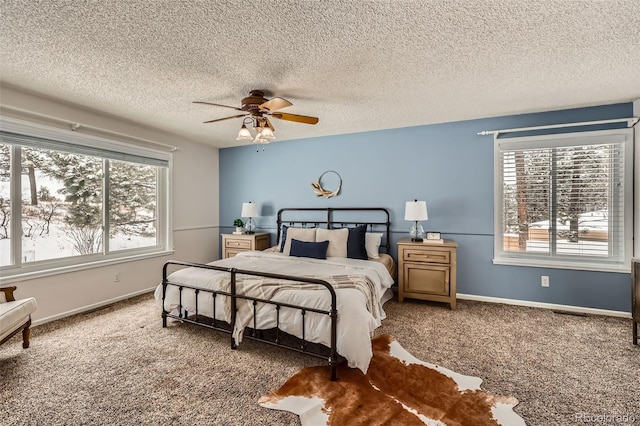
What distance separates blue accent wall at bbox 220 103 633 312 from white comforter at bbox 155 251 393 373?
4.34 feet

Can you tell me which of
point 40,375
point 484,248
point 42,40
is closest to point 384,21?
point 42,40

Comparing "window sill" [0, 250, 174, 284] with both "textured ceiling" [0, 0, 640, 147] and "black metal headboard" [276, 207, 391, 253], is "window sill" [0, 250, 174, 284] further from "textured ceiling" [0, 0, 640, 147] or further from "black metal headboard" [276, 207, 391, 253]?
"black metal headboard" [276, 207, 391, 253]

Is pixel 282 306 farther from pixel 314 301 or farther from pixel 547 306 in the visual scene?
pixel 547 306

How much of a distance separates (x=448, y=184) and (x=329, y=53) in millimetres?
2649

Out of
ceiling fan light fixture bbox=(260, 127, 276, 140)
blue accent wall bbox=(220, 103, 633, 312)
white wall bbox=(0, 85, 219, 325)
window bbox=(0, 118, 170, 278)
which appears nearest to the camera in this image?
ceiling fan light fixture bbox=(260, 127, 276, 140)

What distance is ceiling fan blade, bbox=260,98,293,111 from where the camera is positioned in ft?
8.34

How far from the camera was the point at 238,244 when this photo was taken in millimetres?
5000

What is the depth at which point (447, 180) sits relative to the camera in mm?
4055

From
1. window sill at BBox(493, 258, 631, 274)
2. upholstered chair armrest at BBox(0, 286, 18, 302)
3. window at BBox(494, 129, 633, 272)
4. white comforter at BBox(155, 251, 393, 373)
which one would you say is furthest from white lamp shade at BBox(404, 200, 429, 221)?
upholstered chair armrest at BBox(0, 286, 18, 302)

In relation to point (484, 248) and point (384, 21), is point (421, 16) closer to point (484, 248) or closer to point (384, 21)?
point (384, 21)

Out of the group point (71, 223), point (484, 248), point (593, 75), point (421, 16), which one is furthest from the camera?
point (484, 248)

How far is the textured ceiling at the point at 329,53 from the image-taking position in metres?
1.77

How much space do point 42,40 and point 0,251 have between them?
221 cm

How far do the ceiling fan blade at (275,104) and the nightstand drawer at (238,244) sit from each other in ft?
8.93
